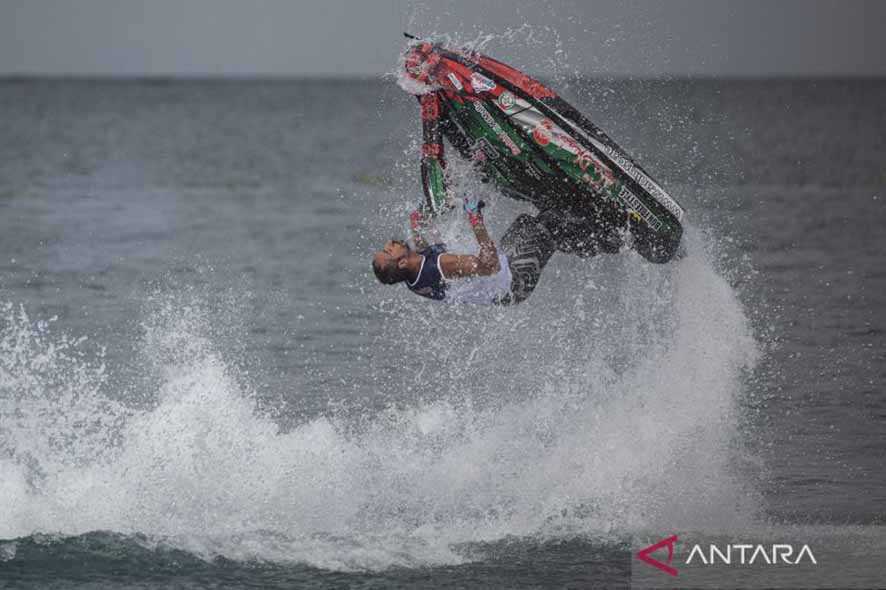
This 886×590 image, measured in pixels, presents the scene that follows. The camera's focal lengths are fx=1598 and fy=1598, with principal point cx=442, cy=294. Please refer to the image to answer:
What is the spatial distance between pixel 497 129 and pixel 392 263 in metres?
1.56

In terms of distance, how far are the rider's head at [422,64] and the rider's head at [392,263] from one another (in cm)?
142

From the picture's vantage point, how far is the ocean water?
13016 mm

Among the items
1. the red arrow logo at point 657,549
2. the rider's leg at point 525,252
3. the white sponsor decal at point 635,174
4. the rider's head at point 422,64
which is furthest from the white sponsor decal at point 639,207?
the red arrow logo at point 657,549

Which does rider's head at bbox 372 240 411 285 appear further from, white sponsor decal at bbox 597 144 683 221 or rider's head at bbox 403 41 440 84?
white sponsor decal at bbox 597 144 683 221

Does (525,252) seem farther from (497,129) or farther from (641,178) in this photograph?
(641,178)

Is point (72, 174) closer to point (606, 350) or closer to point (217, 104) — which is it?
point (606, 350)

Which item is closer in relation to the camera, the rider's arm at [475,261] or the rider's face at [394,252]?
the rider's face at [394,252]

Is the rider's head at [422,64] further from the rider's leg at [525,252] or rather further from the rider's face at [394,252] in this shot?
the rider's leg at [525,252]

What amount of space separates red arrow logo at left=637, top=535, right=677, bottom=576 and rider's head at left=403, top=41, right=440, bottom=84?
13.8 feet

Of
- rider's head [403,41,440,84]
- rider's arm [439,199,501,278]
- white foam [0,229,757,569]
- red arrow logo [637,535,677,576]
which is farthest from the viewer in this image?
white foam [0,229,757,569]

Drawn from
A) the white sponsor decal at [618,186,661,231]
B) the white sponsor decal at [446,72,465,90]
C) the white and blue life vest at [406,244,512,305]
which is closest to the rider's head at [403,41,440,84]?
the white sponsor decal at [446,72,465,90]

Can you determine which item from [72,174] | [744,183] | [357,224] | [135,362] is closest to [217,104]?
[72,174]

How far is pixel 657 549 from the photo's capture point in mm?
12789

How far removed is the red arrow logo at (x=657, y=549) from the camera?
1234 centimetres
